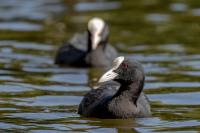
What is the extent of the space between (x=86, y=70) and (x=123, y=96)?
4.90 m

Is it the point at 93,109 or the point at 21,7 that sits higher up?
Answer: the point at 21,7

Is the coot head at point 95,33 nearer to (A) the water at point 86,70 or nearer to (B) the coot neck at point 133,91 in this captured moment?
(A) the water at point 86,70

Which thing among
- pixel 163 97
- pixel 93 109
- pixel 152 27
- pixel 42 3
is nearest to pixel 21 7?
pixel 42 3

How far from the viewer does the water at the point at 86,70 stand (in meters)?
11.5

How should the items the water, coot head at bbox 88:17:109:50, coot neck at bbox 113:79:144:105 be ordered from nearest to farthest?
the water → coot neck at bbox 113:79:144:105 → coot head at bbox 88:17:109:50

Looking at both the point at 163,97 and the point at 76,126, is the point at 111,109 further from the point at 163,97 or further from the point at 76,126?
the point at 163,97

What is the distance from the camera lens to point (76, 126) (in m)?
11.1

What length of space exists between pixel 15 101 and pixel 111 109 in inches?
78.9

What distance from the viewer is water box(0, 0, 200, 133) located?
37.7 feet

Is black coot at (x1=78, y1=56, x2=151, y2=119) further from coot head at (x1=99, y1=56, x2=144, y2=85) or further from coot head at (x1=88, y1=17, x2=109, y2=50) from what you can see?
coot head at (x1=88, y1=17, x2=109, y2=50)

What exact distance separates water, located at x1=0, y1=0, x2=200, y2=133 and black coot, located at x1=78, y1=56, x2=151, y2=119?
0.14 m

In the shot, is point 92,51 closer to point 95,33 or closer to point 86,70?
point 95,33

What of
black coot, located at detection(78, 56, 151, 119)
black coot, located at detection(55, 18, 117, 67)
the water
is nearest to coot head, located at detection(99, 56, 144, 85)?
black coot, located at detection(78, 56, 151, 119)

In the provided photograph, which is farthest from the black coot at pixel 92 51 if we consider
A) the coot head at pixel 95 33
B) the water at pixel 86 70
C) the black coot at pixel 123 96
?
the black coot at pixel 123 96
